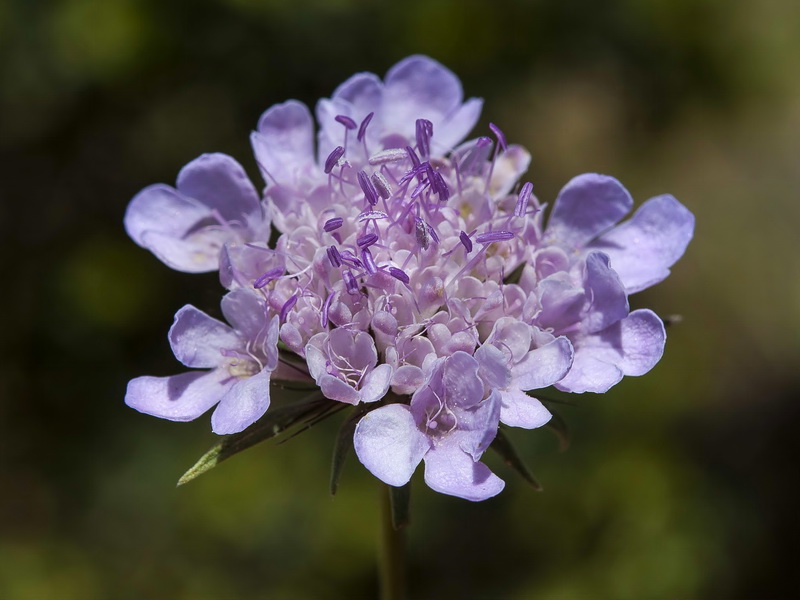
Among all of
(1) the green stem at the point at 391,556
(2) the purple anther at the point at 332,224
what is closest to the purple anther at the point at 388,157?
(2) the purple anther at the point at 332,224

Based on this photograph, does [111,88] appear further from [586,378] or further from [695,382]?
[695,382]

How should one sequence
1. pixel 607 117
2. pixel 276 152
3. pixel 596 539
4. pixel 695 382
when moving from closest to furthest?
pixel 276 152
pixel 596 539
pixel 695 382
pixel 607 117

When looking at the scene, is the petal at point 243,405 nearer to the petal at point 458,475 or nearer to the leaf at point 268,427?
the leaf at point 268,427

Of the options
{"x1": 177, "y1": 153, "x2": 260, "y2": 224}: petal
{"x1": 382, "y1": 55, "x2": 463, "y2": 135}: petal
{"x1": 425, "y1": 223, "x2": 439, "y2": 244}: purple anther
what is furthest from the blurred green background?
{"x1": 425, "y1": 223, "x2": 439, "y2": 244}: purple anther

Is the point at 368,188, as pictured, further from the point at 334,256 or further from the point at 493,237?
the point at 493,237

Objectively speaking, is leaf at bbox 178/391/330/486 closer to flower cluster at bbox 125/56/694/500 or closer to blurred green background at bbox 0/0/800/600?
flower cluster at bbox 125/56/694/500

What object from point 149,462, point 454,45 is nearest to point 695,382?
point 454,45
